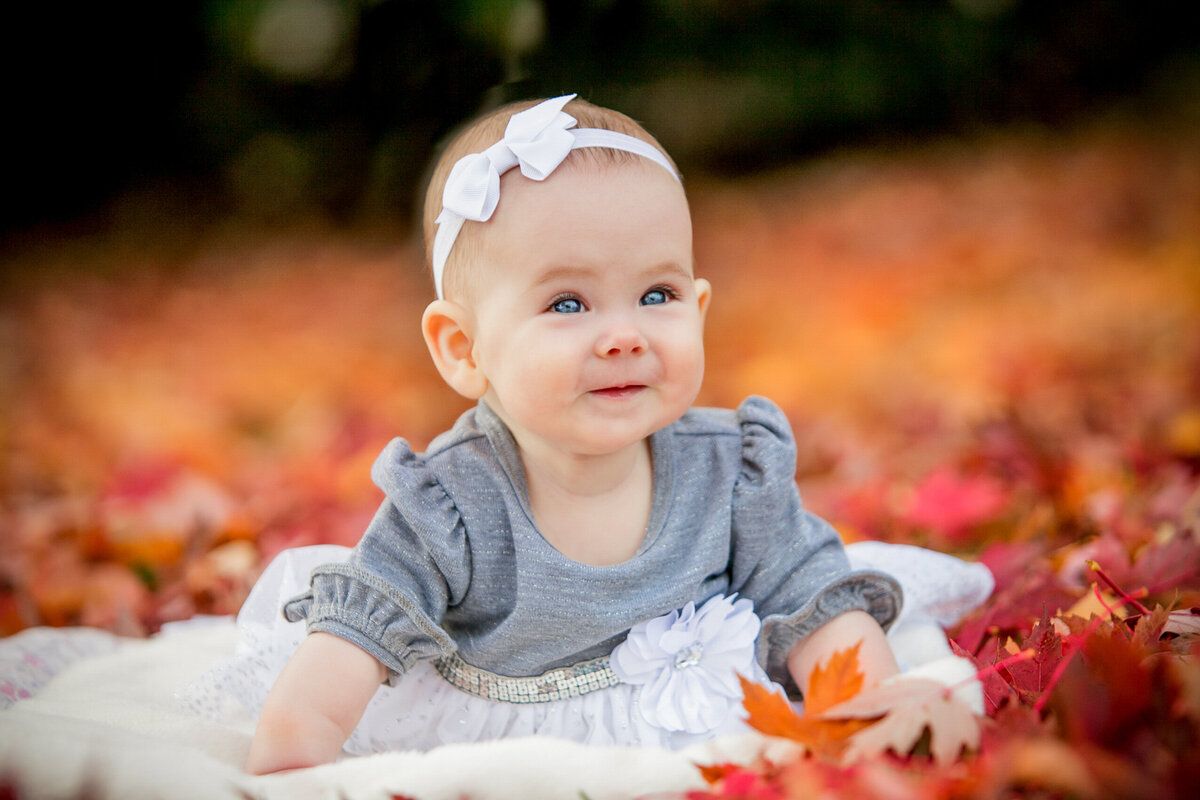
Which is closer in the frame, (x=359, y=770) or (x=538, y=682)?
(x=359, y=770)

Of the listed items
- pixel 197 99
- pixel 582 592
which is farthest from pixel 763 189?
pixel 582 592

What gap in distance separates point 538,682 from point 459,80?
261cm

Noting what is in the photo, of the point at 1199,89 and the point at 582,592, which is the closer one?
the point at 582,592

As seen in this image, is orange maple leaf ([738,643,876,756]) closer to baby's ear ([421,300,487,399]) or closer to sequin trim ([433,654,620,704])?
sequin trim ([433,654,620,704])

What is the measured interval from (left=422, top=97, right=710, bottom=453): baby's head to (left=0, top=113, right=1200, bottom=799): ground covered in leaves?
44cm

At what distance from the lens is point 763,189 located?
4.34 metres

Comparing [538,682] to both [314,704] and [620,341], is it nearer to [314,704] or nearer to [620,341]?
[314,704]

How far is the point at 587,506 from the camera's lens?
1.20 metres

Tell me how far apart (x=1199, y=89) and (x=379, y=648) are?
14.4 ft

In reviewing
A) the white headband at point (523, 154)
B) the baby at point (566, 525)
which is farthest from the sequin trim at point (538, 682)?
the white headband at point (523, 154)

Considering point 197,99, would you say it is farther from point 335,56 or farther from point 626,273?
point 626,273

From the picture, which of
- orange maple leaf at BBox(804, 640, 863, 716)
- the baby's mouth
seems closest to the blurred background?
the baby's mouth

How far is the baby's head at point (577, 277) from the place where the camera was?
3.45 feet

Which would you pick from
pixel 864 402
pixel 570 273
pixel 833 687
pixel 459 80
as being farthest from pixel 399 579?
pixel 459 80
